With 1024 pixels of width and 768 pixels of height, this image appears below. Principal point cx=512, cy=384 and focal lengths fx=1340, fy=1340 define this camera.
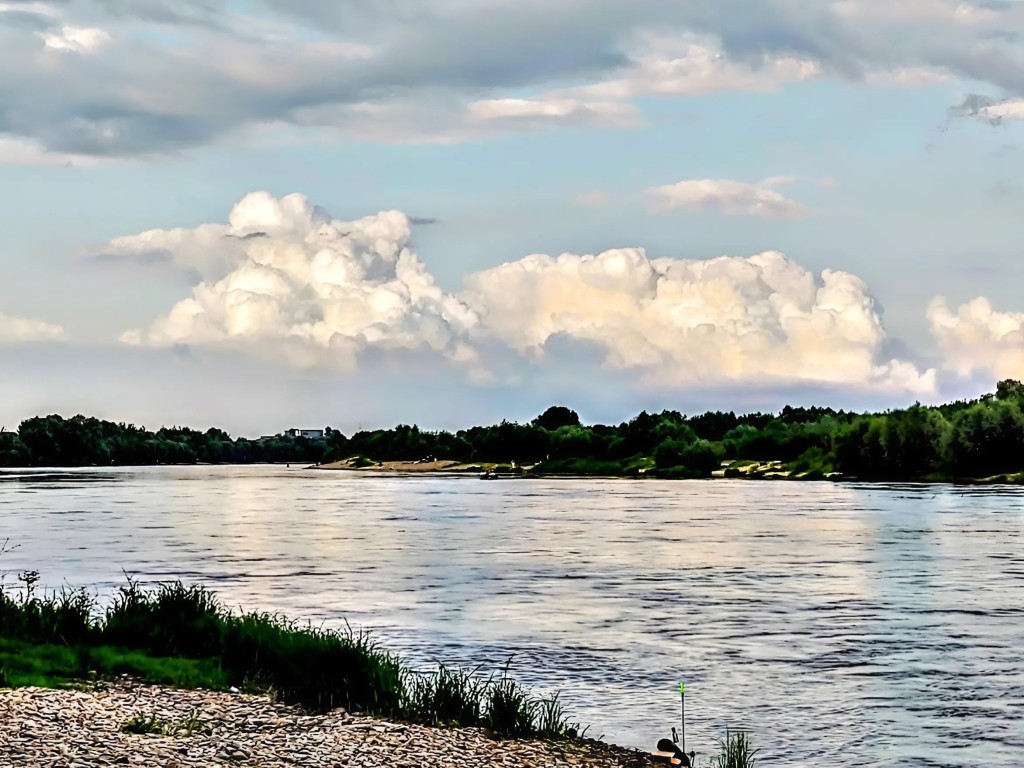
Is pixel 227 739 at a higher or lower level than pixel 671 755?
higher

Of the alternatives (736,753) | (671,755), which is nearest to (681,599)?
(671,755)

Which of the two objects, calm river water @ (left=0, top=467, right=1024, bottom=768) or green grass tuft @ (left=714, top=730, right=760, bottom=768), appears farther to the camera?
calm river water @ (left=0, top=467, right=1024, bottom=768)

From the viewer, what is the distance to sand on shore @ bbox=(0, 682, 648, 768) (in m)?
14.7

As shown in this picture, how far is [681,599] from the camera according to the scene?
37.0m

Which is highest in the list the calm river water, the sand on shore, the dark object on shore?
the sand on shore

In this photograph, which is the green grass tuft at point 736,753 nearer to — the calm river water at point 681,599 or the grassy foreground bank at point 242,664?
the calm river water at point 681,599

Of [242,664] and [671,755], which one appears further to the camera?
[242,664]

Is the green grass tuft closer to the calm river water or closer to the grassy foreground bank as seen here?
the calm river water

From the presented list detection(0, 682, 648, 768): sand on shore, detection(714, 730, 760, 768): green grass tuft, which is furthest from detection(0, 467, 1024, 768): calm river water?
detection(0, 682, 648, 768): sand on shore

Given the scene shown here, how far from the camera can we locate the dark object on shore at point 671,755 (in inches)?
685

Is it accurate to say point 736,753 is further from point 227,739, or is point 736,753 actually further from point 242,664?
point 242,664

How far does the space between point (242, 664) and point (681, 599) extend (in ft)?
58.6

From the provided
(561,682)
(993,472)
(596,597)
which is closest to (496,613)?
(596,597)

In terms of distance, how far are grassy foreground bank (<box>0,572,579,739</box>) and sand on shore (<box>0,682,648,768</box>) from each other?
2.39 ft
